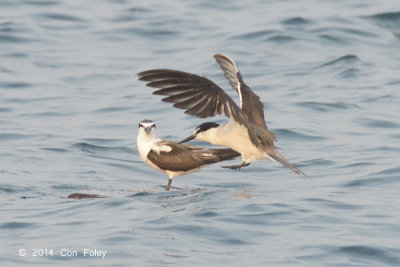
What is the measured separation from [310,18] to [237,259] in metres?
15.2

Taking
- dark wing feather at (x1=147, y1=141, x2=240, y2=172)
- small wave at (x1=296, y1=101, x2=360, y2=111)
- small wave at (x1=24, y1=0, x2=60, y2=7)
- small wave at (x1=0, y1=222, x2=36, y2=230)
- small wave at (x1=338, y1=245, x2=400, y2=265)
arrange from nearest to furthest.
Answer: small wave at (x1=338, y1=245, x2=400, y2=265), small wave at (x1=0, y1=222, x2=36, y2=230), dark wing feather at (x1=147, y1=141, x2=240, y2=172), small wave at (x1=296, y1=101, x2=360, y2=111), small wave at (x1=24, y1=0, x2=60, y2=7)

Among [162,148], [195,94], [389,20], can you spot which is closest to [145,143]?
[162,148]

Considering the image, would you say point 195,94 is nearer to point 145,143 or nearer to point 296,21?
point 145,143

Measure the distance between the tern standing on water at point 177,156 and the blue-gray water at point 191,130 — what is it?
298 mm

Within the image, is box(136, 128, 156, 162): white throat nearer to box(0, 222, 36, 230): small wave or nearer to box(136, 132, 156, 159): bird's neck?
box(136, 132, 156, 159): bird's neck

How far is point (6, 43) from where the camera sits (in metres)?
22.6

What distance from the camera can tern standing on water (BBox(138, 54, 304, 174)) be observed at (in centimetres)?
1068

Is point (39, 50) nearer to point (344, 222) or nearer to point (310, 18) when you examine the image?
point (310, 18)

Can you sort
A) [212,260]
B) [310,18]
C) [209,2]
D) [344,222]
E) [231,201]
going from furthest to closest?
1. [209,2]
2. [310,18]
3. [231,201]
4. [344,222]
5. [212,260]

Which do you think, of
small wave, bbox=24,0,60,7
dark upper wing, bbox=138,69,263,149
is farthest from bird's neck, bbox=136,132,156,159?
small wave, bbox=24,0,60,7

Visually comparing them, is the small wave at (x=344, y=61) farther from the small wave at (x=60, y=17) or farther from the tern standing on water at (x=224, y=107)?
the tern standing on water at (x=224, y=107)

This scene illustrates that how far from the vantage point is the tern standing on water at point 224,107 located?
10.7m

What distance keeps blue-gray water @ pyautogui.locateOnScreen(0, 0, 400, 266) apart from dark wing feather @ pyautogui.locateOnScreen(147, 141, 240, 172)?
0.33 m

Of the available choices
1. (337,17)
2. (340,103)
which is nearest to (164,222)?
(340,103)
